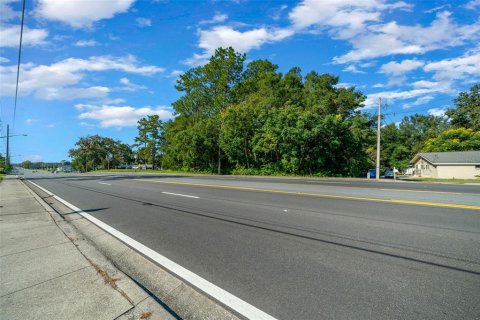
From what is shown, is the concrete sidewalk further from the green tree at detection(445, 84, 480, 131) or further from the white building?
the green tree at detection(445, 84, 480, 131)

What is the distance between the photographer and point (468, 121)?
60844mm

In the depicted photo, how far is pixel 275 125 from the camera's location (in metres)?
36.1

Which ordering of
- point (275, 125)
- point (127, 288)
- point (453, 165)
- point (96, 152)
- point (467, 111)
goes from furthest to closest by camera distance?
point (96, 152)
point (467, 111)
point (453, 165)
point (275, 125)
point (127, 288)

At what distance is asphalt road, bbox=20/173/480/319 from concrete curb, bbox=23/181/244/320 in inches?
12.9

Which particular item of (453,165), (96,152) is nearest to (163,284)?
(453,165)

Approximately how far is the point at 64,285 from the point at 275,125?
33.9m

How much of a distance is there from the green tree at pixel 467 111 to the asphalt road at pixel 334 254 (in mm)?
67719

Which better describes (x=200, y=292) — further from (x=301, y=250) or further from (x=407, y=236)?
(x=407, y=236)

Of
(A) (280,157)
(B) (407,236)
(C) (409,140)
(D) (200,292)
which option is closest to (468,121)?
(C) (409,140)

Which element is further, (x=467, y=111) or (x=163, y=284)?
(x=467, y=111)

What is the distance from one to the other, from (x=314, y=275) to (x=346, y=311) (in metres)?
0.85

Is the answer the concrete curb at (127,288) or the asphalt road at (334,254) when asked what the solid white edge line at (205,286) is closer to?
the asphalt road at (334,254)

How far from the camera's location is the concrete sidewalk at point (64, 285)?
9.30 ft

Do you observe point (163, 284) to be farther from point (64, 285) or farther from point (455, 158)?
point (455, 158)
